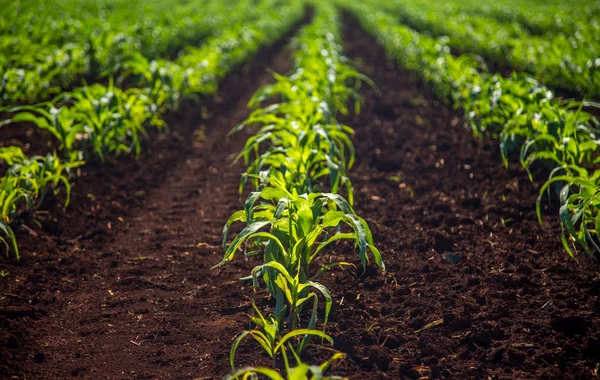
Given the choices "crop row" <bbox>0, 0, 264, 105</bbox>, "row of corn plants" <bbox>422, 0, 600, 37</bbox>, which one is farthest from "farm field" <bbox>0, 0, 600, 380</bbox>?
"row of corn plants" <bbox>422, 0, 600, 37</bbox>

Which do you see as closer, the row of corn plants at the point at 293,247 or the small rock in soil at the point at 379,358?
the row of corn plants at the point at 293,247

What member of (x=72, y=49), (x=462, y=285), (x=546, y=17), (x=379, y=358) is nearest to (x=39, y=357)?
(x=379, y=358)

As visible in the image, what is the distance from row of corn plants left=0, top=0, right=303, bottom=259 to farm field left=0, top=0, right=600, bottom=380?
0.03m

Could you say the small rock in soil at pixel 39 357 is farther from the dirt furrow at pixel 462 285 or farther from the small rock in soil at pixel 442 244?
the small rock in soil at pixel 442 244

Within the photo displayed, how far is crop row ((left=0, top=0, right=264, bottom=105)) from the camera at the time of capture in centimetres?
646

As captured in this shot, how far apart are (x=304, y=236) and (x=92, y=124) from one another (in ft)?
9.55

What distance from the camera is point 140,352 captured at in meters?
2.63

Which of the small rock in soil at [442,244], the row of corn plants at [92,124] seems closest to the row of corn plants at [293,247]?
the small rock in soil at [442,244]

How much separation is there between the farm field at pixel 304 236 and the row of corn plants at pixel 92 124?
1.0 inches

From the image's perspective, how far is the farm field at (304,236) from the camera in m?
2.55

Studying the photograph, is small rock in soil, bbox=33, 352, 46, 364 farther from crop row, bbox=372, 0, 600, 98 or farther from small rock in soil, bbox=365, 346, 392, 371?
crop row, bbox=372, 0, 600, 98

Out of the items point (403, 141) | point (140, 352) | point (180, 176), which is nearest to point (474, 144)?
point (403, 141)

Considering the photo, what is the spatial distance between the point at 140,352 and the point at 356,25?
19.4 meters

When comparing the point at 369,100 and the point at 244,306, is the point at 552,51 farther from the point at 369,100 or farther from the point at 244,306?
the point at 244,306
